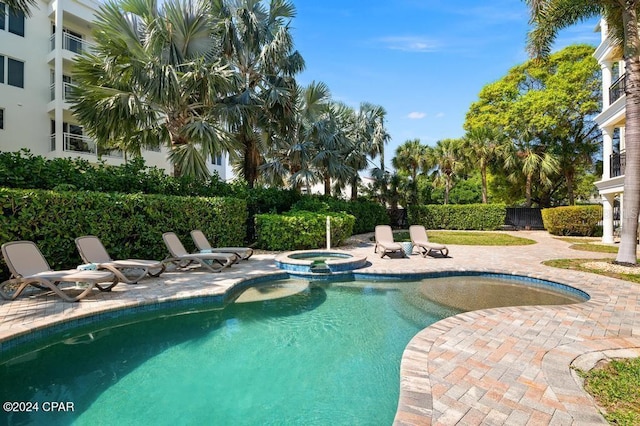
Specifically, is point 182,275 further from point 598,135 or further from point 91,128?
point 598,135

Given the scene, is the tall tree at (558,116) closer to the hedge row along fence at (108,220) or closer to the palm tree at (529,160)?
the palm tree at (529,160)

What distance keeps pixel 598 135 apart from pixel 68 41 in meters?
34.6

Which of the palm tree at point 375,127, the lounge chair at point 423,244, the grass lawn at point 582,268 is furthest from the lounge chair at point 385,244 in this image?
the palm tree at point 375,127

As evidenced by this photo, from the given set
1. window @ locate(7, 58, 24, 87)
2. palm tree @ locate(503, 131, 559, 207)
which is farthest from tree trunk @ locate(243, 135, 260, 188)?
palm tree @ locate(503, 131, 559, 207)

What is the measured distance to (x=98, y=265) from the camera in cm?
652

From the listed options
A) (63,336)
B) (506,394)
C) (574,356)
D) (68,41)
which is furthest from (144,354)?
(68,41)

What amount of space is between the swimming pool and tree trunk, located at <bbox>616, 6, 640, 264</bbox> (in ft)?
21.1

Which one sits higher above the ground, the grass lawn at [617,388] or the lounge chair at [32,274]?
the lounge chair at [32,274]

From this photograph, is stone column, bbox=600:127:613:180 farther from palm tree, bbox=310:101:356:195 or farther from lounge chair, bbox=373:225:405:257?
palm tree, bbox=310:101:356:195

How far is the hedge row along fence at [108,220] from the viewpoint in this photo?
6613 mm

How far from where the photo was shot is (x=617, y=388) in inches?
111

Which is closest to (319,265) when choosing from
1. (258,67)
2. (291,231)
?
(291,231)

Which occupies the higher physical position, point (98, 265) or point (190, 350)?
point (98, 265)

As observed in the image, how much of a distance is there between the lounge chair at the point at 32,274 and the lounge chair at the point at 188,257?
2.33m
